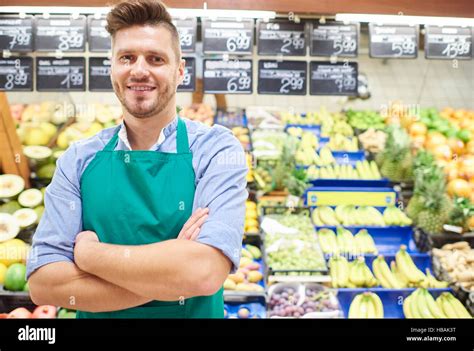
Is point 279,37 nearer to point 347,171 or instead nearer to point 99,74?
point 347,171

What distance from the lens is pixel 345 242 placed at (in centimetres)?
360

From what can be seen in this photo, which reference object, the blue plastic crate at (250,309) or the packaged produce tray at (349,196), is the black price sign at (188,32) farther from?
the blue plastic crate at (250,309)

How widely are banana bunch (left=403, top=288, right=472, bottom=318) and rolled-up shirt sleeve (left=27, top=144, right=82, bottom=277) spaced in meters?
2.12

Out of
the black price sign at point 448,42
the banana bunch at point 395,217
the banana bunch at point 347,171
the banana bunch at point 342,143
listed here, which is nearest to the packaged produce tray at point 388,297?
Result: the banana bunch at point 395,217

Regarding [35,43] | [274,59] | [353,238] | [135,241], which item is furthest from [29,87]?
[353,238]

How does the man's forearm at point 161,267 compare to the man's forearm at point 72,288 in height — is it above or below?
above

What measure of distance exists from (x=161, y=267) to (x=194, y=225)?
19 centimetres

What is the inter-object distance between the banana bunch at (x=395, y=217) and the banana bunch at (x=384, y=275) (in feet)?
0.96

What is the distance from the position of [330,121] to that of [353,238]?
92 cm

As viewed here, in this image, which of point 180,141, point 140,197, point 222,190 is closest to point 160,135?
point 180,141

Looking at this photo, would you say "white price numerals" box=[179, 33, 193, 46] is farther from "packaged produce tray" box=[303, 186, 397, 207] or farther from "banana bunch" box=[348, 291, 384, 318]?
"banana bunch" box=[348, 291, 384, 318]

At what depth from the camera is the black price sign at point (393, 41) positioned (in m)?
3.53

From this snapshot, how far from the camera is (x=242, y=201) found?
2041mm

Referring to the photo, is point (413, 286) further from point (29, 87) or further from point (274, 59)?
point (29, 87)
